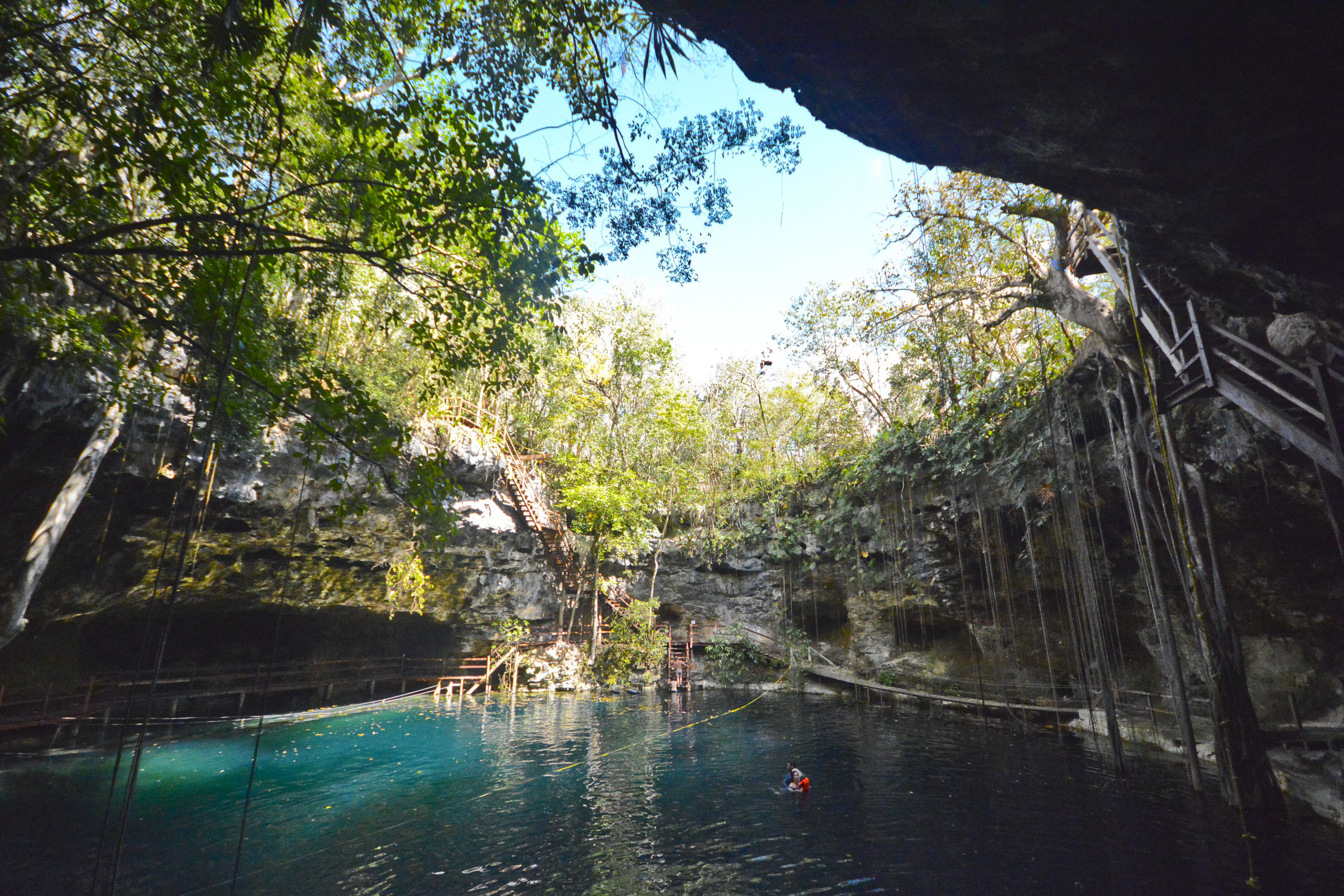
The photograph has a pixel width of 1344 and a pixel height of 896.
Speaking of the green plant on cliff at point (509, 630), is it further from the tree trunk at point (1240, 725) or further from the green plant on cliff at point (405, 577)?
the tree trunk at point (1240, 725)

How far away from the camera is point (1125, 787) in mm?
7551

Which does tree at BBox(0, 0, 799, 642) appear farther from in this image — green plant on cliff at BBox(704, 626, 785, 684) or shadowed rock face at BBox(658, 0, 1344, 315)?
green plant on cliff at BBox(704, 626, 785, 684)

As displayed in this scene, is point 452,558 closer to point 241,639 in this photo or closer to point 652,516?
point 241,639

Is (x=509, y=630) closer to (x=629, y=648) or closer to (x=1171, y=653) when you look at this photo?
(x=629, y=648)

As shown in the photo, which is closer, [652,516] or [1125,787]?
[1125,787]

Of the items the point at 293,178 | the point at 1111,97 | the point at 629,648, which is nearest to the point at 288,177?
the point at 293,178

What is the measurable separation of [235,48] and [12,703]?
44.5 feet

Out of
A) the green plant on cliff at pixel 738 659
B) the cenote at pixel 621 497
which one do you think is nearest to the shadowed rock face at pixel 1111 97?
the cenote at pixel 621 497

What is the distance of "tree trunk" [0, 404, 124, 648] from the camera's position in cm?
784

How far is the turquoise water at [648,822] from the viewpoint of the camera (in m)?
5.29

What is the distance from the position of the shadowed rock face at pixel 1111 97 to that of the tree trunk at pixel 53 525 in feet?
33.0

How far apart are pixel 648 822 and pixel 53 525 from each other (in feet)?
31.5

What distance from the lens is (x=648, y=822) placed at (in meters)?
6.98

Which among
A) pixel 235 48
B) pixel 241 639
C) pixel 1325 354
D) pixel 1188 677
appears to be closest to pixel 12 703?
pixel 241 639
